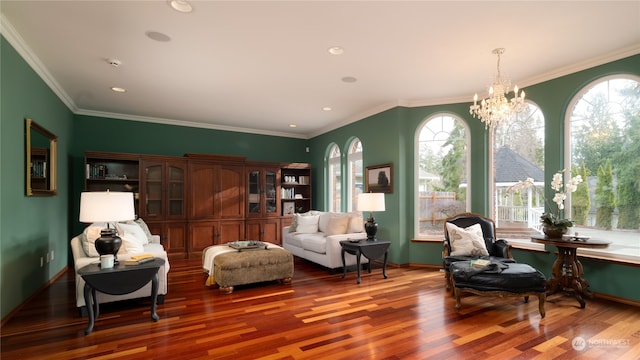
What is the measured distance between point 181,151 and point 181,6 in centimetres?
454

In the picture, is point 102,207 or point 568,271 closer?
point 102,207

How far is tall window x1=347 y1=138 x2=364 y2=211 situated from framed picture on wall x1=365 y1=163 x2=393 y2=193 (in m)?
0.50

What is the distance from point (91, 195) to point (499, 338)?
368 cm

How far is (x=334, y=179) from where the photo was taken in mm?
7129

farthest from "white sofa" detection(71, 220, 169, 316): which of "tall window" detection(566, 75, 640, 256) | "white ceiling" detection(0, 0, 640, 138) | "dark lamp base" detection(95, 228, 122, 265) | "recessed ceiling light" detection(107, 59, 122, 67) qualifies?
"tall window" detection(566, 75, 640, 256)

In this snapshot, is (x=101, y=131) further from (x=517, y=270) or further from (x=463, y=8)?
(x=517, y=270)

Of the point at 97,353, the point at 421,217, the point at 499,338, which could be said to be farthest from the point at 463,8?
the point at 97,353

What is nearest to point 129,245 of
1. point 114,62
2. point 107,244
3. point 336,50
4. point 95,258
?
point 95,258

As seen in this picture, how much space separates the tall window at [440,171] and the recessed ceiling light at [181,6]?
3796 millimetres

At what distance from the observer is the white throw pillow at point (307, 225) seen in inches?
231

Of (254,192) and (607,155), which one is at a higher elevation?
(607,155)

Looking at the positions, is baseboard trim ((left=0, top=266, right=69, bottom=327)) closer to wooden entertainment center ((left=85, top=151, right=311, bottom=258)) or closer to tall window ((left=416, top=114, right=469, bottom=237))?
wooden entertainment center ((left=85, top=151, right=311, bottom=258))

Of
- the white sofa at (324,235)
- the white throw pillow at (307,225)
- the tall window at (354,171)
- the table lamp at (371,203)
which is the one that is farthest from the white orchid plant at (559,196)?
the white throw pillow at (307,225)

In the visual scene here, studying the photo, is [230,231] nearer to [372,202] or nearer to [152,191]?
[152,191]
